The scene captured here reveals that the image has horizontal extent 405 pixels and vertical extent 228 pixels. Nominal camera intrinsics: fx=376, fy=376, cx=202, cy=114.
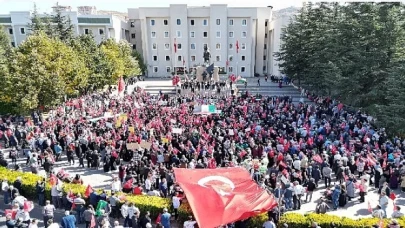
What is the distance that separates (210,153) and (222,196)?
254 inches

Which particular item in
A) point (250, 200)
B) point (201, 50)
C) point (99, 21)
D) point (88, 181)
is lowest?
point (88, 181)

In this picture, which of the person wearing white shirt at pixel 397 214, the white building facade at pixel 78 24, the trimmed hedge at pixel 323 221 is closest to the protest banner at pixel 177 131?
the trimmed hedge at pixel 323 221

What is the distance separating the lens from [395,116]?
2255 cm

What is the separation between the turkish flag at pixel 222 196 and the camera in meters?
9.98

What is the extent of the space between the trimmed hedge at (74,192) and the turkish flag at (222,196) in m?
1.34

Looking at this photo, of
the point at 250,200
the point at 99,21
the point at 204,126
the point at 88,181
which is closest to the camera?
the point at 250,200

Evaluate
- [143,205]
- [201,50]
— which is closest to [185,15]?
[201,50]

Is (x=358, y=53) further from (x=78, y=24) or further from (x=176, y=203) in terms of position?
(x=78, y=24)

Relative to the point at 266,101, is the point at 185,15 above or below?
above

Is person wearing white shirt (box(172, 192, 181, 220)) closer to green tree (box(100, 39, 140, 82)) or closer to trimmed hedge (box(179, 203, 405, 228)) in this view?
trimmed hedge (box(179, 203, 405, 228))

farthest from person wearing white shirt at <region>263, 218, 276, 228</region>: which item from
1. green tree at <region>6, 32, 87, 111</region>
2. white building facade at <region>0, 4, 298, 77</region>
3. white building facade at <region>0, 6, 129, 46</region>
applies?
white building facade at <region>0, 6, 129, 46</region>

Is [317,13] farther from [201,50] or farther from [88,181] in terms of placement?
[88,181]

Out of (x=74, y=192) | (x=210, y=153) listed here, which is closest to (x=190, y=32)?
(x=210, y=153)

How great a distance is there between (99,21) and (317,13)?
32.9 metres
